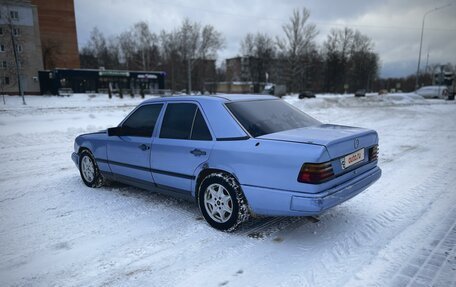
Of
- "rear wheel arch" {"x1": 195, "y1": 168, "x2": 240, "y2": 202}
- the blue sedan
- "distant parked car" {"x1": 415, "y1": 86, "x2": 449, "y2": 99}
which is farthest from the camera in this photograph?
"distant parked car" {"x1": 415, "y1": 86, "x2": 449, "y2": 99}

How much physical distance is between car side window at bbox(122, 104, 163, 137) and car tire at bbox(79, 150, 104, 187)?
118cm

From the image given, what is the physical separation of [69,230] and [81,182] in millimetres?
2322

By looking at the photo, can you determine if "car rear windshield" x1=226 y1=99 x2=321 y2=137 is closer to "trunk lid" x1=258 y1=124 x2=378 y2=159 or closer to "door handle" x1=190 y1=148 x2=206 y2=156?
"trunk lid" x1=258 y1=124 x2=378 y2=159

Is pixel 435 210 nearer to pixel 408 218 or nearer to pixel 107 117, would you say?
pixel 408 218

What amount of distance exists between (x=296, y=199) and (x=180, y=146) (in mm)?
1723

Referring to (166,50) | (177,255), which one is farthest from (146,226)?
(166,50)

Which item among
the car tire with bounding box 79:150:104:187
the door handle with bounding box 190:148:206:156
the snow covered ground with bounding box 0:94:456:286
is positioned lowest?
the snow covered ground with bounding box 0:94:456:286

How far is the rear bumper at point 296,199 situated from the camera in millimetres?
3254

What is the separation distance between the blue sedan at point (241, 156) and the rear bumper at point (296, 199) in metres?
0.01

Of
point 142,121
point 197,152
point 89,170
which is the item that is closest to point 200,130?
point 197,152

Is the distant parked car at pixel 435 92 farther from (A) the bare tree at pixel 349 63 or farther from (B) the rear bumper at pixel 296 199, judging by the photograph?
(B) the rear bumper at pixel 296 199

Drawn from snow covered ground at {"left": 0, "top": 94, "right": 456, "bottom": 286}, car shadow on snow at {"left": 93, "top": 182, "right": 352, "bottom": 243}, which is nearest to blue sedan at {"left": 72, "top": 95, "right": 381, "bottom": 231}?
car shadow on snow at {"left": 93, "top": 182, "right": 352, "bottom": 243}

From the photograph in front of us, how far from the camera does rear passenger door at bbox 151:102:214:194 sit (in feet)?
13.4

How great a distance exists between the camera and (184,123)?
14.4ft
